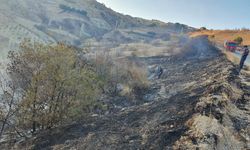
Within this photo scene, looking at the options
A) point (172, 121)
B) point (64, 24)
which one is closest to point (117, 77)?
point (172, 121)

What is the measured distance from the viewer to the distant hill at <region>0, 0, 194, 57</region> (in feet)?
277

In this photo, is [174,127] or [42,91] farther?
[42,91]

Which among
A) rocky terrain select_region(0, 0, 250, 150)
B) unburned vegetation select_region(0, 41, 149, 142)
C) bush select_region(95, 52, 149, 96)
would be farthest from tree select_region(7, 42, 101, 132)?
bush select_region(95, 52, 149, 96)

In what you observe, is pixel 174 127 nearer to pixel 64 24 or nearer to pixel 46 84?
pixel 46 84

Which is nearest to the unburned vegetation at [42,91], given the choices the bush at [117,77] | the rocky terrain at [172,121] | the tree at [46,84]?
the tree at [46,84]

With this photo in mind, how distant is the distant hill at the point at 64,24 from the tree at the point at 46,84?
41461 mm

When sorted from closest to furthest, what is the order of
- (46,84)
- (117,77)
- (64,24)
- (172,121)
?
(172,121) → (46,84) → (117,77) → (64,24)

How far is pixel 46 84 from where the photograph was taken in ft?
84.7

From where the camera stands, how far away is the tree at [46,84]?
25.3m

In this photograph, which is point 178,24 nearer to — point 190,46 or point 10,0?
point 10,0

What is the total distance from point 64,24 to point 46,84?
89795mm

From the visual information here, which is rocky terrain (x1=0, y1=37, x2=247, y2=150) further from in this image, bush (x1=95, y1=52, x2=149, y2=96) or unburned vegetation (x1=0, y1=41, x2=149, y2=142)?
bush (x1=95, y1=52, x2=149, y2=96)

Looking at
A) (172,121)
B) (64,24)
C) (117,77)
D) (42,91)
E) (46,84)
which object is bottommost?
(117,77)

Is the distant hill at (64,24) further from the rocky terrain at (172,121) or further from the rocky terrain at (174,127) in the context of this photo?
the rocky terrain at (174,127)
